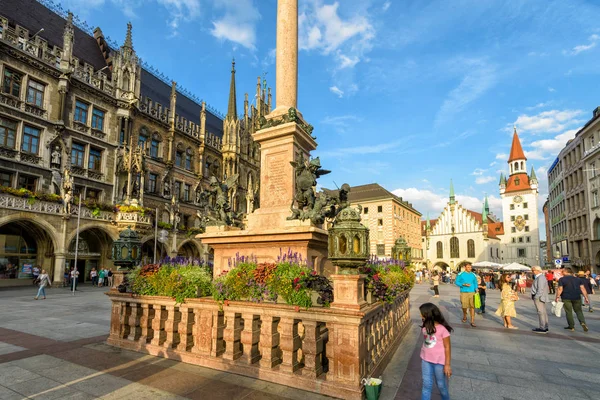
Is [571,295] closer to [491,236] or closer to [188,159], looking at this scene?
[188,159]

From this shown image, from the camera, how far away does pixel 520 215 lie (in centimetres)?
7544

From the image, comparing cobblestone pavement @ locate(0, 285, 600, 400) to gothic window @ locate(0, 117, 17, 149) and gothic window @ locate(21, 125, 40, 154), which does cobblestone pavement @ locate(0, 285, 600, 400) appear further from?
gothic window @ locate(21, 125, 40, 154)

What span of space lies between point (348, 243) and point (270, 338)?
177 centimetres

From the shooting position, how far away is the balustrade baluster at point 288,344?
14.8 feet

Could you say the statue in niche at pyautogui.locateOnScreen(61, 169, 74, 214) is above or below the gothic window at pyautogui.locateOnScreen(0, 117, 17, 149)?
below

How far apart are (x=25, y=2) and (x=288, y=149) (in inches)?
1338

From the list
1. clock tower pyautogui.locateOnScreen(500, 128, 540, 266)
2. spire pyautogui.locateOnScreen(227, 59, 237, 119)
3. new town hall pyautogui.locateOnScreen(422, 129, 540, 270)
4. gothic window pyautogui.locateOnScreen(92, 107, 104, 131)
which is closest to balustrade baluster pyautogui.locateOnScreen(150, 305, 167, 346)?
gothic window pyautogui.locateOnScreen(92, 107, 104, 131)

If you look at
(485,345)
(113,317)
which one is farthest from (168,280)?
(485,345)

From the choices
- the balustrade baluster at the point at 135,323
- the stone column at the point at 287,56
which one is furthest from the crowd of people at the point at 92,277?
the stone column at the point at 287,56

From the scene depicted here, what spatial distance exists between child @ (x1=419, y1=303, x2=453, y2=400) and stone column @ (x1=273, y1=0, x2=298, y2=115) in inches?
282

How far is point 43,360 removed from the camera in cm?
563

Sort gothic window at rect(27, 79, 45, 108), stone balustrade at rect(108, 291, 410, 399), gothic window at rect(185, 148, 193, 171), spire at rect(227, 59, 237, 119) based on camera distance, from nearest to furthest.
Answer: stone balustrade at rect(108, 291, 410, 399) < gothic window at rect(27, 79, 45, 108) < gothic window at rect(185, 148, 193, 171) < spire at rect(227, 59, 237, 119)

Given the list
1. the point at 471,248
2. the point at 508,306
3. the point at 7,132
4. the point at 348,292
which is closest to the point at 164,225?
the point at 7,132

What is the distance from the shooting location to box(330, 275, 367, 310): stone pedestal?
4273mm
